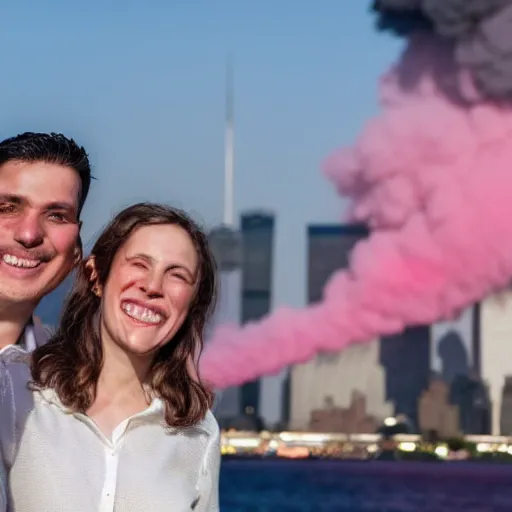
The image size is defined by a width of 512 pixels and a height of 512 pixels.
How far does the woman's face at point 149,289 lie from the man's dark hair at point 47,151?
0.80ft

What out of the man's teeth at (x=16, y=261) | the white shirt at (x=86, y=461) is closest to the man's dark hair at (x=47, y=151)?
the man's teeth at (x=16, y=261)

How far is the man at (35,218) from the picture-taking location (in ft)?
15.1

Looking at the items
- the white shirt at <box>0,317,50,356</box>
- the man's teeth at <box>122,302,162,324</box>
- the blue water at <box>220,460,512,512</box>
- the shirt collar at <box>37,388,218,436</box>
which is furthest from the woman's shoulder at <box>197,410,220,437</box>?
the blue water at <box>220,460,512,512</box>

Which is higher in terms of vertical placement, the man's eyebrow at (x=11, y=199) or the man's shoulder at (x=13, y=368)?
the man's eyebrow at (x=11, y=199)

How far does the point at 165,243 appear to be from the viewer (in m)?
4.66

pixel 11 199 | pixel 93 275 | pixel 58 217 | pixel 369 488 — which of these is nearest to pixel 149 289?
pixel 93 275

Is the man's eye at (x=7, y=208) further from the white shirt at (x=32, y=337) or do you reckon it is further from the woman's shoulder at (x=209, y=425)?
the woman's shoulder at (x=209, y=425)

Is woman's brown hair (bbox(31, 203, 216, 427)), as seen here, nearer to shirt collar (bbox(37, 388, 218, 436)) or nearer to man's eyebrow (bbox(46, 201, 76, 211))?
shirt collar (bbox(37, 388, 218, 436))

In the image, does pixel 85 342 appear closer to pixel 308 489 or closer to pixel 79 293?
pixel 79 293

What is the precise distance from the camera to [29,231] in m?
4.58

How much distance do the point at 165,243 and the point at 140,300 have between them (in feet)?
0.70

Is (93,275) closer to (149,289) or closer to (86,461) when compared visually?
(149,289)

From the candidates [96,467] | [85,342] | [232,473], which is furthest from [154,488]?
[232,473]

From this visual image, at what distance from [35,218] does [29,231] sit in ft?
0.18
